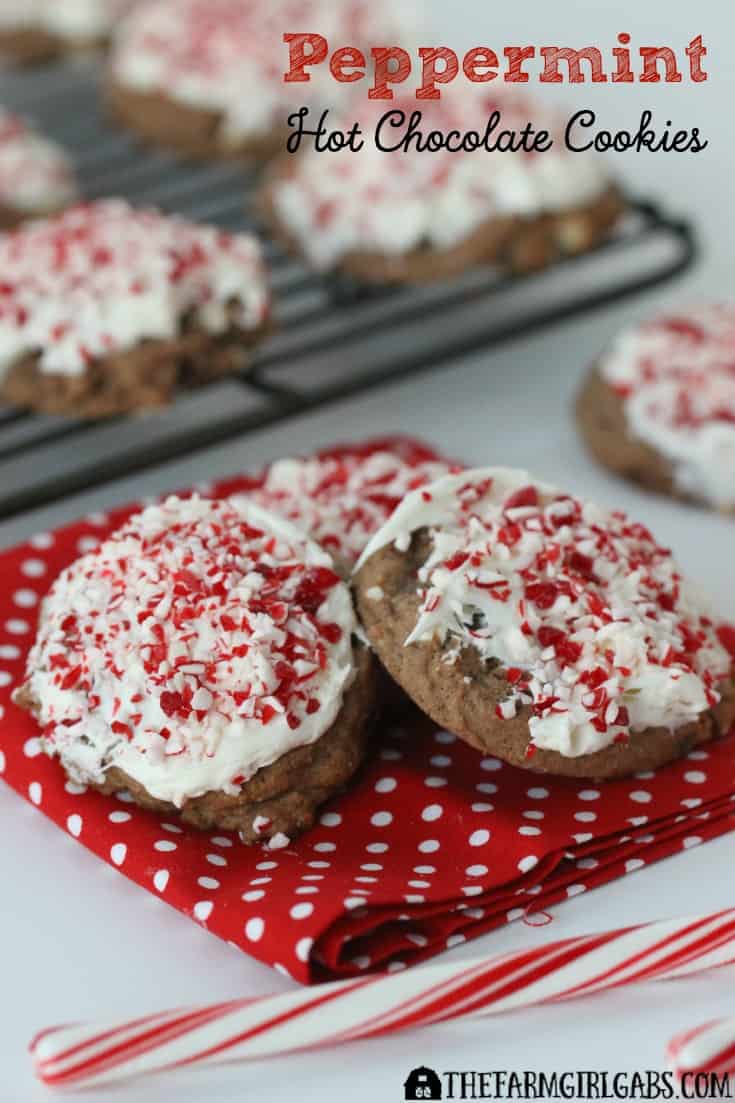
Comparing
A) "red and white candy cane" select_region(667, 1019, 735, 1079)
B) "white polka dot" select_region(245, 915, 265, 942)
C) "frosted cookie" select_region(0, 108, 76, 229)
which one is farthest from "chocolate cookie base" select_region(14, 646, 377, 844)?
"frosted cookie" select_region(0, 108, 76, 229)

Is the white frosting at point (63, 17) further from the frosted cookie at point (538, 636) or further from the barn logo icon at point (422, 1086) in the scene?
the barn logo icon at point (422, 1086)

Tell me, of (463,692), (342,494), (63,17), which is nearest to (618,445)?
(342,494)

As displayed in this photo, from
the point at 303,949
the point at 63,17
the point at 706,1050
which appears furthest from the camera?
the point at 63,17

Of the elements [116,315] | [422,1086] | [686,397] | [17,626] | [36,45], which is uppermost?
[36,45]

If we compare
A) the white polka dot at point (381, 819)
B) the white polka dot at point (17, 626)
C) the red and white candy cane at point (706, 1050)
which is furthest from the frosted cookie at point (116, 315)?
the red and white candy cane at point (706, 1050)

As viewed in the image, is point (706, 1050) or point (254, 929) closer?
point (706, 1050)

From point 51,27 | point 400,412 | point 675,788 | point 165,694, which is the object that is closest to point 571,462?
point 400,412

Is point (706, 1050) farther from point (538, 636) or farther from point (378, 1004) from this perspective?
point (538, 636)

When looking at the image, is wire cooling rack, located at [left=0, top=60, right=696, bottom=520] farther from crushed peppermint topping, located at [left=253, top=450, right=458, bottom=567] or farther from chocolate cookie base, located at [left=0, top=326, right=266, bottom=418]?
crushed peppermint topping, located at [left=253, top=450, right=458, bottom=567]
